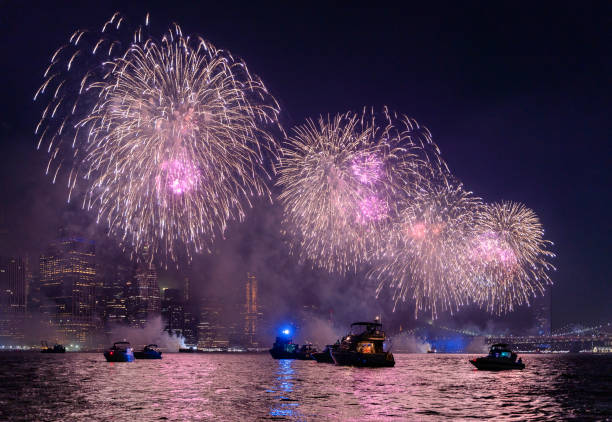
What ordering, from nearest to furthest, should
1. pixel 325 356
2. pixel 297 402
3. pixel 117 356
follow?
pixel 297 402 → pixel 325 356 → pixel 117 356

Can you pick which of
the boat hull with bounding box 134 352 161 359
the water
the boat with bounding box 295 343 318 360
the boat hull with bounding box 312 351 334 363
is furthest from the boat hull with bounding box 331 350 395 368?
the boat hull with bounding box 134 352 161 359

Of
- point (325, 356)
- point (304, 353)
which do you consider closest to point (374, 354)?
point (325, 356)

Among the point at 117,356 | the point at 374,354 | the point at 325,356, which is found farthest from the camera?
the point at 117,356

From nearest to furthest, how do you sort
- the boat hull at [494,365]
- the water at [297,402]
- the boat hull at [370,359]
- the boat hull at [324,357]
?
the water at [297,402] < the boat hull at [370,359] < the boat hull at [494,365] < the boat hull at [324,357]

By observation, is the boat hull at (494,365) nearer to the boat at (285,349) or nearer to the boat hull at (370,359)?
the boat hull at (370,359)

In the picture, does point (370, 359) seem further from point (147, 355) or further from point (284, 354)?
point (147, 355)

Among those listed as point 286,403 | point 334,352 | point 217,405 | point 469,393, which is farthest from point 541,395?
point 334,352

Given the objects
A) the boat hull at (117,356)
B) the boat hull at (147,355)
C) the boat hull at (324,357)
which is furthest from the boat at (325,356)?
the boat hull at (147,355)

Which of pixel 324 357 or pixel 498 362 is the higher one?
pixel 498 362

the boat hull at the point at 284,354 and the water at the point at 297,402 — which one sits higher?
the water at the point at 297,402

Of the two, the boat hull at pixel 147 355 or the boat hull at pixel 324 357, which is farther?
the boat hull at pixel 147 355

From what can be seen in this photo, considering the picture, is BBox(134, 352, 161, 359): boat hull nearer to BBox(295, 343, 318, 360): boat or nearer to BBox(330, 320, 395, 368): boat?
BBox(295, 343, 318, 360): boat

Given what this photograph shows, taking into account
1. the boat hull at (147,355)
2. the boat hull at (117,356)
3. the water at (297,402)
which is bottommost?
the boat hull at (147,355)

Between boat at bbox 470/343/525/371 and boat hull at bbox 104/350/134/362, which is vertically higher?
boat at bbox 470/343/525/371
